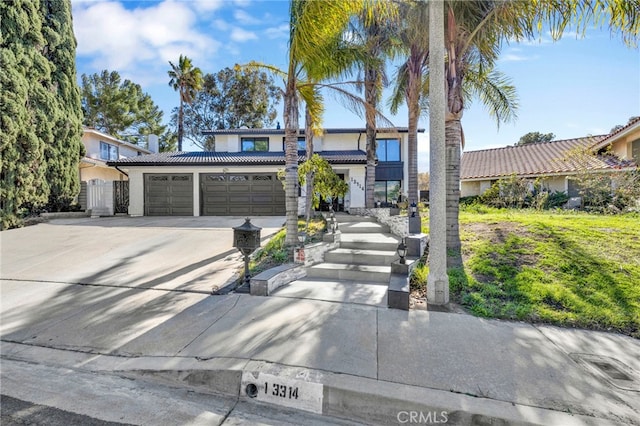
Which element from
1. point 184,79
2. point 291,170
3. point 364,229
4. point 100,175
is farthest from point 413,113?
point 184,79

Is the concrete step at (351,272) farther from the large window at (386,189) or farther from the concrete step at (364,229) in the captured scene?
the large window at (386,189)

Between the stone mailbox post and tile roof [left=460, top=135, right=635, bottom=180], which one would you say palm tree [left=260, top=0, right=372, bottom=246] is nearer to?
the stone mailbox post

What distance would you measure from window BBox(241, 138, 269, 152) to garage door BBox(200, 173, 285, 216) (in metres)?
5.14

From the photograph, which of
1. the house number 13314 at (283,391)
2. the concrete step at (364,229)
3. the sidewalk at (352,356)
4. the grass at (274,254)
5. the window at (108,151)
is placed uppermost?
the window at (108,151)

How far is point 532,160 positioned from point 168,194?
2214 cm

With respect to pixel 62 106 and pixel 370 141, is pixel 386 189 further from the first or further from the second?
pixel 62 106

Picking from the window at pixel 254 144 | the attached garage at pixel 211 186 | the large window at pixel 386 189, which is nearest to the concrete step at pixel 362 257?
the attached garage at pixel 211 186

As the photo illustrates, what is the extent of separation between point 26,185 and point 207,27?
34.6 ft

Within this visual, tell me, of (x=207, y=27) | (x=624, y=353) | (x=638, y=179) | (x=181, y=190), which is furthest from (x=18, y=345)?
(x=638, y=179)

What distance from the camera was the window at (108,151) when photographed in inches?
866

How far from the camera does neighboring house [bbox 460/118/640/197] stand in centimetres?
1384

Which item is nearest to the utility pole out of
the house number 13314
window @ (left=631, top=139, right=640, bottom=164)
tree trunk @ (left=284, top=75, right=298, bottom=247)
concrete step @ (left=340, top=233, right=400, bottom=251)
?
concrete step @ (left=340, top=233, right=400, bottom=251)

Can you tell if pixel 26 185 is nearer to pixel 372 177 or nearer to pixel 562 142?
pixel 372 177

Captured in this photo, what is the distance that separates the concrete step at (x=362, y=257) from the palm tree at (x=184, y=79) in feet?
84.8
